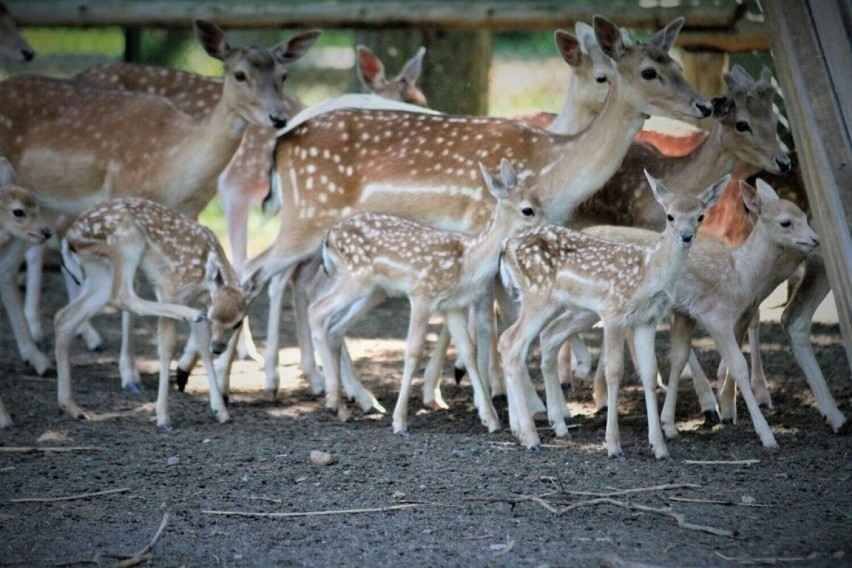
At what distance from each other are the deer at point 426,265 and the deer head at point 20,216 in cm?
169

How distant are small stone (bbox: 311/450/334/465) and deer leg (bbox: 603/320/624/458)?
127 cm

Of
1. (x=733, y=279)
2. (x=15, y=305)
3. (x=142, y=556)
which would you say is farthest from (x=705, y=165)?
(x=15, y=305)

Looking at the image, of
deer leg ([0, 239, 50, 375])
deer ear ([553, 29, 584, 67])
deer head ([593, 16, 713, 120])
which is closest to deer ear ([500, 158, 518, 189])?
deer head ([593, 16, 713, 120])

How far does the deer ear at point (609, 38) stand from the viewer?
7.40 m

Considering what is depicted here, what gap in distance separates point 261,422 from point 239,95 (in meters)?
1.98

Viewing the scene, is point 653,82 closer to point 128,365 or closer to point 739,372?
point 739,372

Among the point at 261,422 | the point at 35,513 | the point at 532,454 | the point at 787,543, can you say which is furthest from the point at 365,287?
the point at 787,543

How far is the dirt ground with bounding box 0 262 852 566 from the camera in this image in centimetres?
504

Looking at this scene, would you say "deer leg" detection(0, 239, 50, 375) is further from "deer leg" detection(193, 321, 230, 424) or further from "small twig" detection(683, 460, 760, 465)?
"small twig" detection(683, 460, 760, 465)

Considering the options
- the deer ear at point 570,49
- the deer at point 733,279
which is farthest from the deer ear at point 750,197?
the deer ear at point 570,49

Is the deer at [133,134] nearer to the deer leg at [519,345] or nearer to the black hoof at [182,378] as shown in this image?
the black hoof at [182,378]

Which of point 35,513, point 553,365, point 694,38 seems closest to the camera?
point 35,513

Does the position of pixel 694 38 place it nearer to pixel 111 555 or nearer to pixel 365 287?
pixel 365 287

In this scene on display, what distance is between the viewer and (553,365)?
6.93 meters
